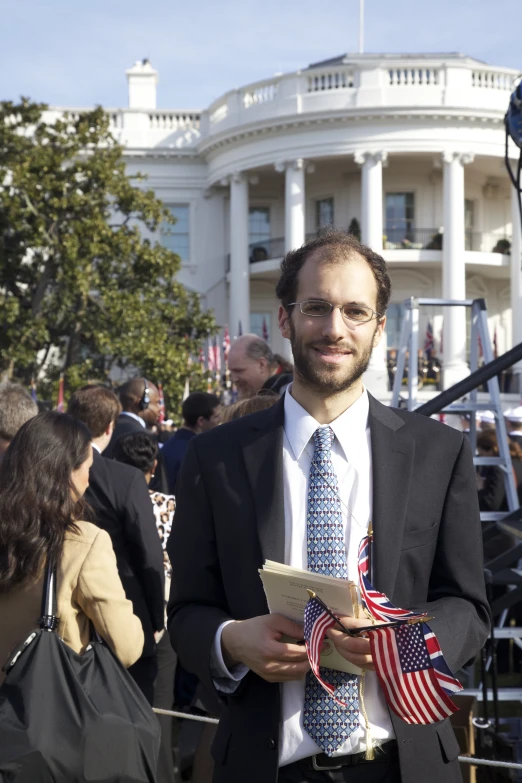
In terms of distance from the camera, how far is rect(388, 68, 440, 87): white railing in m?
39.5

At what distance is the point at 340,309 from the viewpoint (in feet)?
9.11

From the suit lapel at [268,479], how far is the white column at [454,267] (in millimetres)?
35172

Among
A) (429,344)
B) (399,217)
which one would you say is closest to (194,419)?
(429,344)

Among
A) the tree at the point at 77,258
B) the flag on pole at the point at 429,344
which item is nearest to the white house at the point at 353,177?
the flag on pole at the point at 429,344

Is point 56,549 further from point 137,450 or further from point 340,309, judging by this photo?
point 137,450

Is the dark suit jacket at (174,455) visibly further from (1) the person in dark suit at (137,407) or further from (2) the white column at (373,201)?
(2) the white column at (373,201)

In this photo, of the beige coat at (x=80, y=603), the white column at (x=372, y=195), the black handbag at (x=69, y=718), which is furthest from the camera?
the white column at (x=372, y=195)

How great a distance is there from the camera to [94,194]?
89.6 feet

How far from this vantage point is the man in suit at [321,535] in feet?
8.57

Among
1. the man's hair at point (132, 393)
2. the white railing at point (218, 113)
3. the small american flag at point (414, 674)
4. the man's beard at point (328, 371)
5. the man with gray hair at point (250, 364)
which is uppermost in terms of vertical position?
the white railing at point (218, 113)

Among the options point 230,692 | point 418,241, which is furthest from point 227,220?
point 230,692

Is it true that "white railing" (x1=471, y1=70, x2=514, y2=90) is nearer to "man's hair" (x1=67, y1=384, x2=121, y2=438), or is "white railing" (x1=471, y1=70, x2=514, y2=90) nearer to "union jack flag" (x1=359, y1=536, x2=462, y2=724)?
"man's hair" (x1=67, y1=384, x2=121, y2=438)

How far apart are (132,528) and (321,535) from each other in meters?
2.53

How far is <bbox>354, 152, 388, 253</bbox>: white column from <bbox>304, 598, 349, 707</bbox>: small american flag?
36540 millimetres
